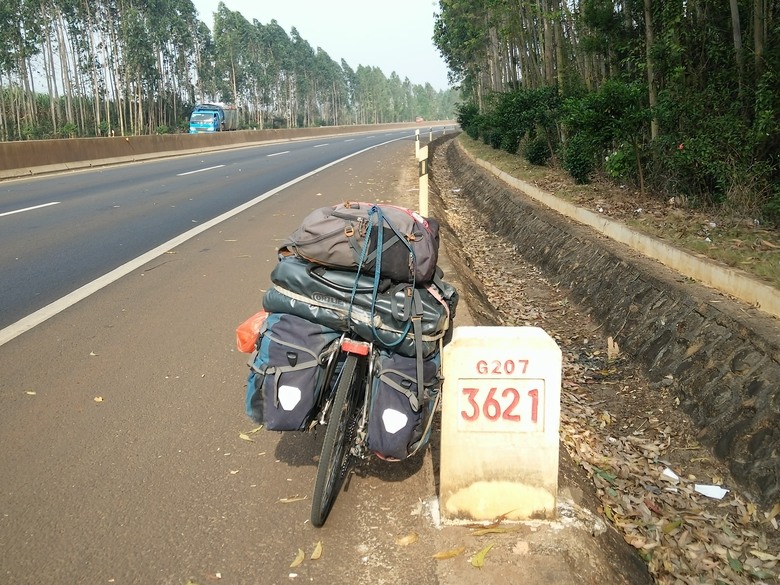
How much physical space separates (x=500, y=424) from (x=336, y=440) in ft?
2.46

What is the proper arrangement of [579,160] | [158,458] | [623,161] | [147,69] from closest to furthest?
[158,458], [623,161], [579,160], [147,69]

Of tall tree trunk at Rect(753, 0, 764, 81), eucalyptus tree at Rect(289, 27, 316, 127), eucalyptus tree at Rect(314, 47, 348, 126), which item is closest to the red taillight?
tall tree trunk at Rect(753, 0, 764, 81)

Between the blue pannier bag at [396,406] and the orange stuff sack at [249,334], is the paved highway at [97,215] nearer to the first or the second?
the orange stuff sack at [249,334]

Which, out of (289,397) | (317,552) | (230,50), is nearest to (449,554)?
(317,552)

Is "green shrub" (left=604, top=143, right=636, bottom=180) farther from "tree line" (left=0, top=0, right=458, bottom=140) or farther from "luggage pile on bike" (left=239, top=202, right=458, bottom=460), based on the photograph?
"tree line" (left=0, top=0, right=458, bottom=140)

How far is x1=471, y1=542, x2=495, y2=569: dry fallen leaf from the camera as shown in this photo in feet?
9.65

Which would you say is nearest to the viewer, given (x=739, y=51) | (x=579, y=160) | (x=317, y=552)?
(x=317, y=552)

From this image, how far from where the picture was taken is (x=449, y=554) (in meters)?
3.05

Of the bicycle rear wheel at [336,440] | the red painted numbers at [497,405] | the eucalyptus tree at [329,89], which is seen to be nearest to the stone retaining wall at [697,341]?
the red painted numbers at [497,405]

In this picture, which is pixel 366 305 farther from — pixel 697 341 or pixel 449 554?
pixel 697 341

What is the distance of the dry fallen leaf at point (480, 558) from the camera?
294cm

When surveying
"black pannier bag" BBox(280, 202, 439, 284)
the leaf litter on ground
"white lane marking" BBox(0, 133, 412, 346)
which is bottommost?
the leaf litter on ground

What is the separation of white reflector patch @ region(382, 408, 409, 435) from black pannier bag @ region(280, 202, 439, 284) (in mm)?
608

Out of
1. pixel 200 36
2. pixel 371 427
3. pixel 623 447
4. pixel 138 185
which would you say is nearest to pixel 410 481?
pixel 371 427
